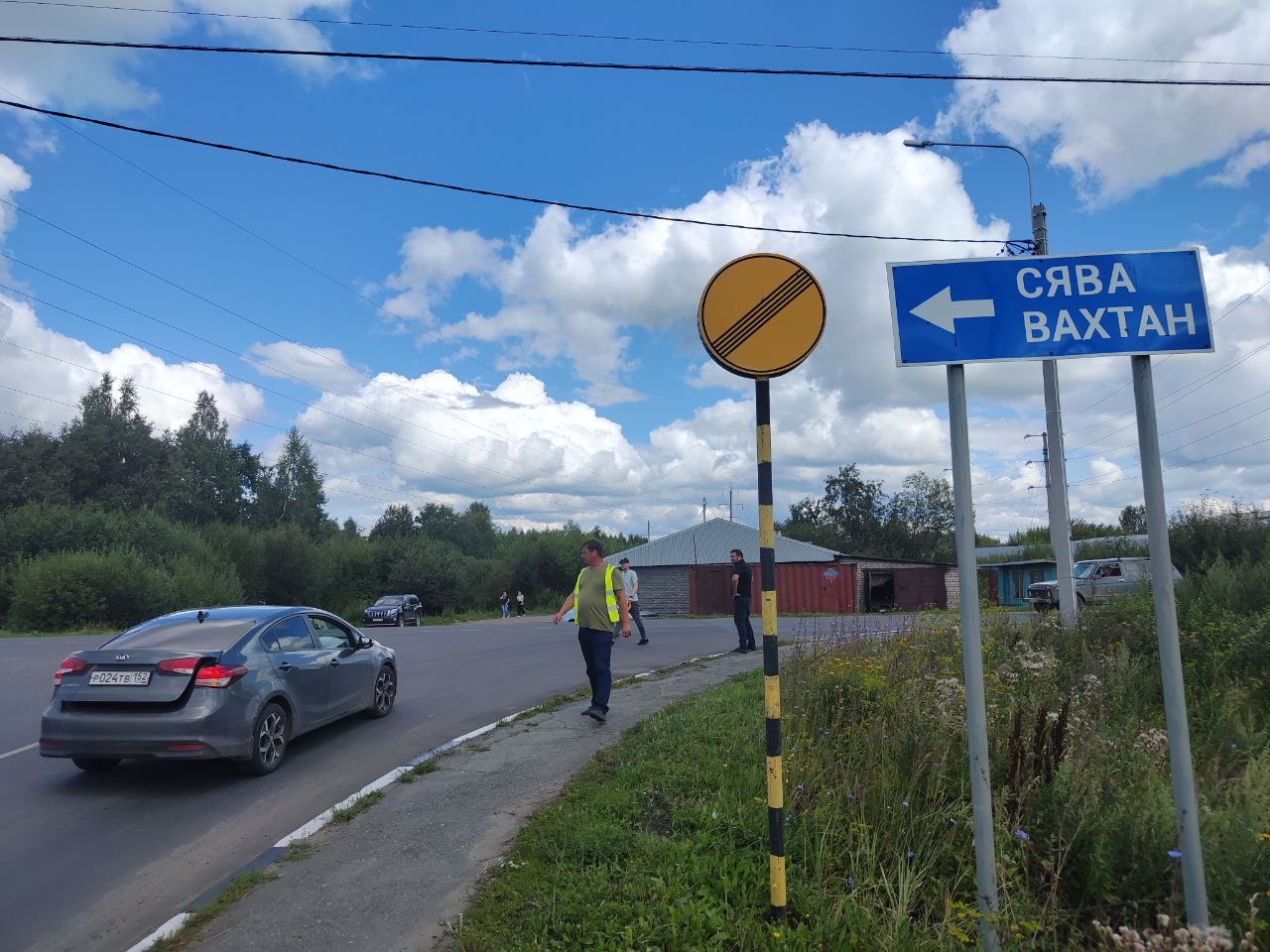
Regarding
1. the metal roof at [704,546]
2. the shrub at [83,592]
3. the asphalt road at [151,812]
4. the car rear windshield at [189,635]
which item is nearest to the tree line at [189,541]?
the shrub at [83,592]

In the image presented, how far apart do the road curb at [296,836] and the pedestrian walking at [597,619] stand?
105cm

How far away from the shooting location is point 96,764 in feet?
22.7

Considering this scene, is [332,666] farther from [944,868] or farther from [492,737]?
[944,868]

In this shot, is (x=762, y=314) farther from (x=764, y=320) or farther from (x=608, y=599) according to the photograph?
(x=608, y=599)

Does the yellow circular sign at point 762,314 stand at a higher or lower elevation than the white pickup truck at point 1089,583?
higher

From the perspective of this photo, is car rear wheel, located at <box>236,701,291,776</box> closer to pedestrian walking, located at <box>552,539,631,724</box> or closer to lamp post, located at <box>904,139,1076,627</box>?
pedestrian walking, located at <box>552,539,631,724</box>

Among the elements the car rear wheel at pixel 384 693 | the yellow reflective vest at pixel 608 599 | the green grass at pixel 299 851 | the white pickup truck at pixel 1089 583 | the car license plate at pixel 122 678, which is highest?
the white pickup truck at pixel 1089 583

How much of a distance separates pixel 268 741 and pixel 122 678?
4.07ft

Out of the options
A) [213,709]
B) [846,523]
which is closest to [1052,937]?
[213,709]

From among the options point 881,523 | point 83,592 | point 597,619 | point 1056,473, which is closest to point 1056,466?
point 1056,473

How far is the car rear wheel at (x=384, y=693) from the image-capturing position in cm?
909

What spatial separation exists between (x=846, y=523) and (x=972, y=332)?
86834mm

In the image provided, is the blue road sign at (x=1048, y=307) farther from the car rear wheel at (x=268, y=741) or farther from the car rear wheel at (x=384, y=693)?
the car rear wheel at (x=384, y=693)

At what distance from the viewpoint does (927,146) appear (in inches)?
515
